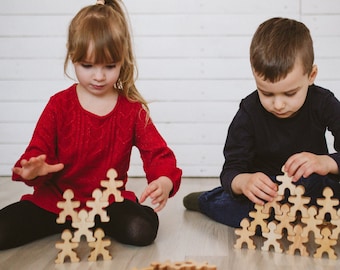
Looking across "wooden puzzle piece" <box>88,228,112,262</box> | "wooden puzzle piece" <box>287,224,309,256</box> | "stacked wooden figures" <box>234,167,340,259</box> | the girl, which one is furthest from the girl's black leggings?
"wooden puzzle piece" <box>287,224,309,256</box>

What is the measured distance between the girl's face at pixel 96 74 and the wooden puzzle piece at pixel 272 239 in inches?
20.4

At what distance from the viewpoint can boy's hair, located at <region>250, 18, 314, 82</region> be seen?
4.73 ft

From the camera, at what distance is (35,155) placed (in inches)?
60.1

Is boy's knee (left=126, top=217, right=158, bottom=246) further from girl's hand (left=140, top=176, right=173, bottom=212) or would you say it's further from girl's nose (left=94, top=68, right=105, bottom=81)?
girl's nose (left=94, top=68, right=105, bottom=81)

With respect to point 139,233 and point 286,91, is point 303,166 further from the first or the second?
point 139,233

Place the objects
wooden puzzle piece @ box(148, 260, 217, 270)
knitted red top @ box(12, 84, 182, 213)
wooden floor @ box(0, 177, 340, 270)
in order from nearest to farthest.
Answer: wooden puzzle piece @ box(148, 260, 217, 270) → wooden floor @ box(0, 177, 340, 270) → knitted red top @ box(12, 84, 182, 213)

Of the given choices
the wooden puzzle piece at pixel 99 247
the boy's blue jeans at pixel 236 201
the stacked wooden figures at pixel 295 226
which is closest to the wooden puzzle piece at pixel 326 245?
the stacked wooden figures at pixel 295 226

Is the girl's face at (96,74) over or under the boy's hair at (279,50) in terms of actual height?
under

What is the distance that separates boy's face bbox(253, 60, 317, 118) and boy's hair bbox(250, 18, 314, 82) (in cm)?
1

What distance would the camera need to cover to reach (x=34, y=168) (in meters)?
1.41

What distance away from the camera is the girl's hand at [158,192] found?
146 cm

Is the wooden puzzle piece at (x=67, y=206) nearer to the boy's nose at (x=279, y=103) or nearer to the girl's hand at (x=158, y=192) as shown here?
the girl's hand at (x=158, y=192)

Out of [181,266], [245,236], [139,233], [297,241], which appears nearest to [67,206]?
[139,233]

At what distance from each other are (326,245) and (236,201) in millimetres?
341
